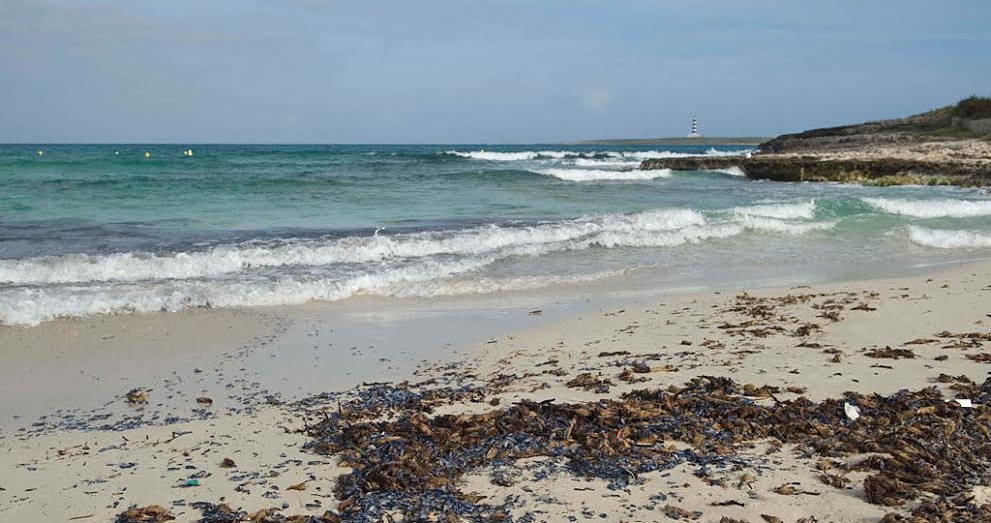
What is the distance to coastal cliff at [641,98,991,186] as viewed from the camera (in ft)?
91.2

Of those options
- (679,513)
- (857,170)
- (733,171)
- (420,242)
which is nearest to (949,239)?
(420,242)

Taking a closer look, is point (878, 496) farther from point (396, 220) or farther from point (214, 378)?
point (396, 220)

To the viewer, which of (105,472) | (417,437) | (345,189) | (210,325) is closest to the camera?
(105,472)

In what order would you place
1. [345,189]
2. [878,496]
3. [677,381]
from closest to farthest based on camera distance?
[878,496] → [677,381] → [345,189]

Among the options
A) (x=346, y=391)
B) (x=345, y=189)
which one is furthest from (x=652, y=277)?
(x=345, y=189)

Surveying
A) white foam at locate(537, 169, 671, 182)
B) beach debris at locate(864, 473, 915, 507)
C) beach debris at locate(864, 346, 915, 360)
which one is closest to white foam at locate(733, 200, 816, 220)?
beach debris at locate(864, 346, 915, 360)

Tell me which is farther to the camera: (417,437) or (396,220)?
(396,220)

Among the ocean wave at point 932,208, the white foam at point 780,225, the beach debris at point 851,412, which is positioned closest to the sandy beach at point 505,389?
the beach debris at point 851,412

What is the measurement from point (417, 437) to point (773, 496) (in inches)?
74.2

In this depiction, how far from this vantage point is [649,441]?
411 cm

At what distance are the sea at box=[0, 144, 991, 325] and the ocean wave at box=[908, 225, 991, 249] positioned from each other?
0.04m

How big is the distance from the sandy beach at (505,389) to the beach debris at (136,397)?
24 mm

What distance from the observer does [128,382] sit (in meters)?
5.88

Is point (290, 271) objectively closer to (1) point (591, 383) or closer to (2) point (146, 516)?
(1) point (591, 383)
